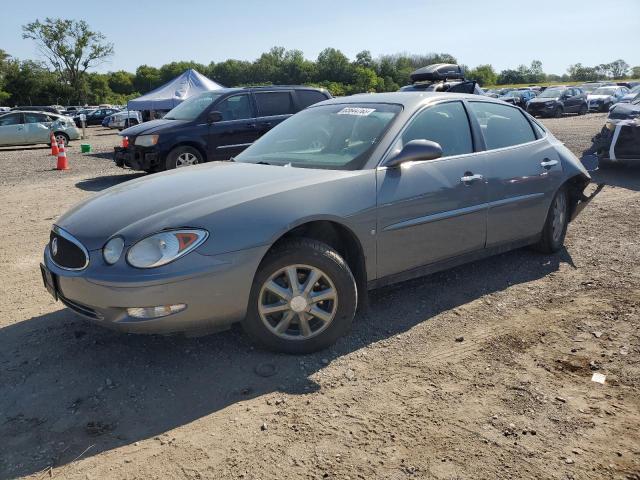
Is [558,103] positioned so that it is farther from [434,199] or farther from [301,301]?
[301,301]

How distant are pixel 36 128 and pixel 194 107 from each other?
43.4 ft

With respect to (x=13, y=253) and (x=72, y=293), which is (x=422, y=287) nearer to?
(x=72, y=293)

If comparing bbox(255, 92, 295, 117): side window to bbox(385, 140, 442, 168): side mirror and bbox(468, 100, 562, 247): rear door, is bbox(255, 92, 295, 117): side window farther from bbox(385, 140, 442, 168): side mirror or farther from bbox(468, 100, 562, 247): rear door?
bbox(385, 140, 442, 168): side mirror

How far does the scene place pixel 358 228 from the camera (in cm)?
352

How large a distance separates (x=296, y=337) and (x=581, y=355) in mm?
1743

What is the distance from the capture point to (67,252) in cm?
323

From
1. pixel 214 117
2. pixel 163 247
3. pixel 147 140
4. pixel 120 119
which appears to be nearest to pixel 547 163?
pixel 163 247

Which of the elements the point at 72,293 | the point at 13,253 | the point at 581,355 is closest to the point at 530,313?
the point at 581,355

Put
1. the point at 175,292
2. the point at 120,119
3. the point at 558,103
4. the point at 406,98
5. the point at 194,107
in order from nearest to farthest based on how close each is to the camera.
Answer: the point at 175,292 → the point at 406,98 → the point at 194,107 → the point at 558,103 → the point at 120,119

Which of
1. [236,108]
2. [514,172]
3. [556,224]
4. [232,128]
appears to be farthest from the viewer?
[236,108]

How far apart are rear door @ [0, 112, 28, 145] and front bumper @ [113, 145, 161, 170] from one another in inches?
499

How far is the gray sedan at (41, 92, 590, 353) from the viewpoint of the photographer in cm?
298

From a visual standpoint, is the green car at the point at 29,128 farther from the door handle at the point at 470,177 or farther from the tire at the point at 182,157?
the door handle at the point at 470,177

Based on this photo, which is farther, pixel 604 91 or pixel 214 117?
pixel 604 91
